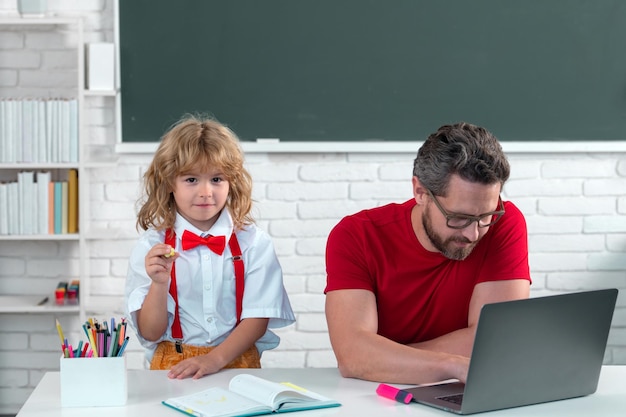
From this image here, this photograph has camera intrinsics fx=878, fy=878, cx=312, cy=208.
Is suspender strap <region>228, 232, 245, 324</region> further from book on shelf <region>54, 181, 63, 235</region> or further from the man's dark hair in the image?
book on shelf <region>54, 181, 63, 235</region>

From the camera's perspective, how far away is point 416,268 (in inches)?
83.7

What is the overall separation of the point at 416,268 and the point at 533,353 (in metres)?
0.55

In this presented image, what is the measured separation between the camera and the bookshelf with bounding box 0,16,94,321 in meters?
3.14

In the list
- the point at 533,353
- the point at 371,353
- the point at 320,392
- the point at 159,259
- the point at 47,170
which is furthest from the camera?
the point at 47,170

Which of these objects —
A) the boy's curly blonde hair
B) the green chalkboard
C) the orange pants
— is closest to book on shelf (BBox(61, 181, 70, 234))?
the green chalkboard

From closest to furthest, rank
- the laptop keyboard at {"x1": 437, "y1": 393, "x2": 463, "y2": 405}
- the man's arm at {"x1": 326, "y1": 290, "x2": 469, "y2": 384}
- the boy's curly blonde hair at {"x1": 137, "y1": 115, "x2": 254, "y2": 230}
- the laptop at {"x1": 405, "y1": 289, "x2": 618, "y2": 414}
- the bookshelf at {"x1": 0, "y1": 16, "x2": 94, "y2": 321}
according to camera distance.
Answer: the laptop at {"x1": 405, "y1": 289, "x2": 618, "y2": 414} < the laptop keyboard at {"x1": 437, "y1": 393, "x2": 463, "y2": 405} < the man's arm at {"x1": 326, "y1": 290, "x2": 469, "y2": 384} < the boy's curly blonde hair at {"x1": 137, "y1": 115, "x2": 254, "y2": 230} < the bookshelf at {"x1": 0, "y1": 16, "x2": 94, "y2": 321}

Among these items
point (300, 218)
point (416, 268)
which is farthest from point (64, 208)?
point (416, 268)

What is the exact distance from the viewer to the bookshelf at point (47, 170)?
314 centimetres

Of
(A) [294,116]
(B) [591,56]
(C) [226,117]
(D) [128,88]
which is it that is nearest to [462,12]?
(B) [591,56]

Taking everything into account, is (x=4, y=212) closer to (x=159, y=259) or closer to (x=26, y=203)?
(x=26, y=203)

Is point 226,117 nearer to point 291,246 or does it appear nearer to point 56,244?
point 291,246

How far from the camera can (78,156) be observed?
10.3ft

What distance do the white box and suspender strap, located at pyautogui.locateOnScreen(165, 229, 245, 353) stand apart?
1066 millimetres

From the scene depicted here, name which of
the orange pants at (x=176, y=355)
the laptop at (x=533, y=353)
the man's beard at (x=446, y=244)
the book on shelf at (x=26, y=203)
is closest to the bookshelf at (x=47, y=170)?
the book on shelf at (x=26, y=203)
